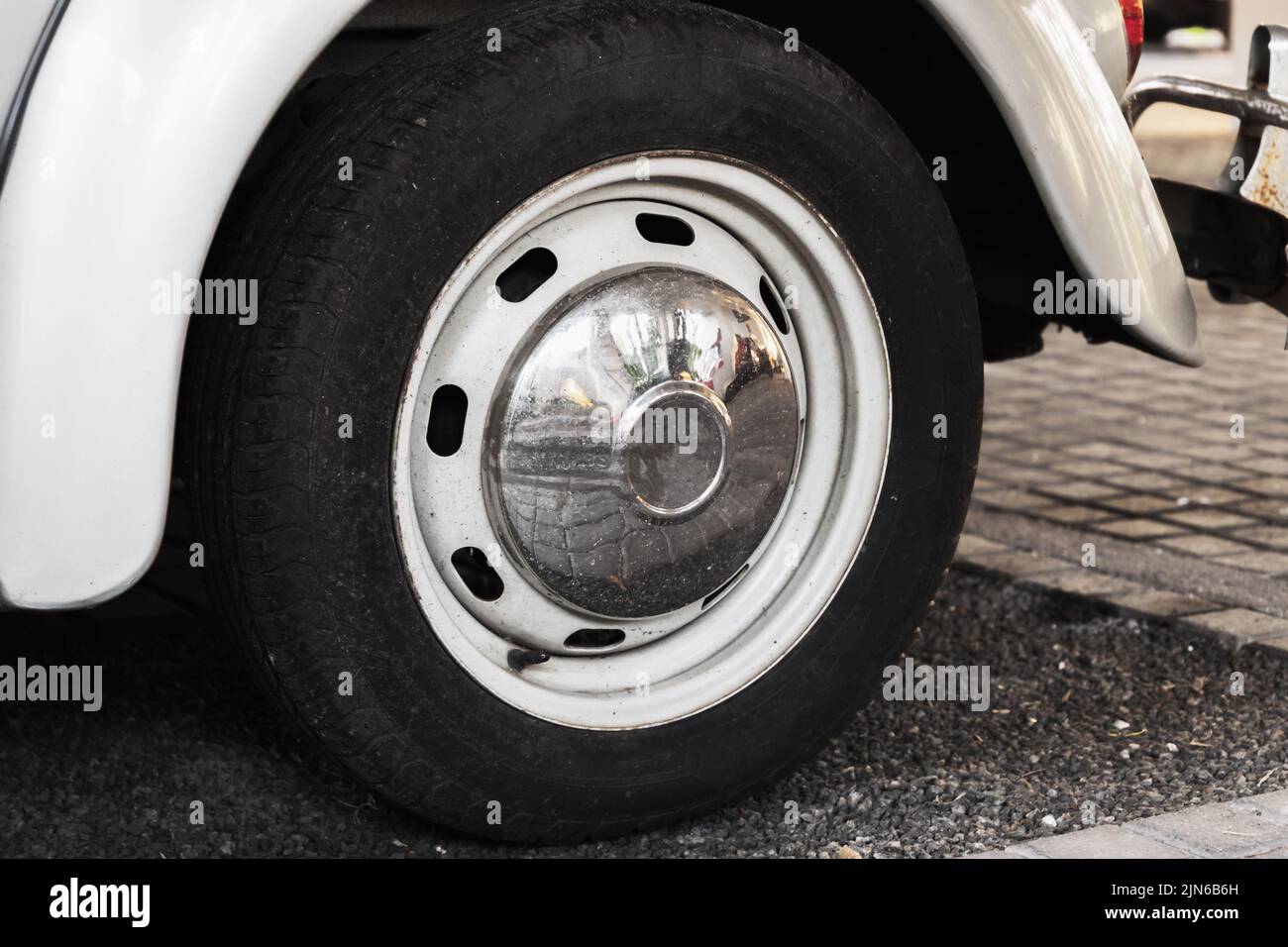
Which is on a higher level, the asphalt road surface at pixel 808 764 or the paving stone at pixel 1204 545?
the paving stone at pixel 1204 545

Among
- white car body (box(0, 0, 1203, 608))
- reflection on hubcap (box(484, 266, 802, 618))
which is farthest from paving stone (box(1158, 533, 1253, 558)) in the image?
white car body (box(0, 0, 1203, 608))

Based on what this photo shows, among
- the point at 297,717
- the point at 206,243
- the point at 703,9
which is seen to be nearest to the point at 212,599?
the point at 297,717

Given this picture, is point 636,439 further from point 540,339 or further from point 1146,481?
point 1146,481

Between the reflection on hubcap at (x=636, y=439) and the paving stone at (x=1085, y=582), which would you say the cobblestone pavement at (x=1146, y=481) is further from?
the reflection on hubcap at (x=636, y=439)

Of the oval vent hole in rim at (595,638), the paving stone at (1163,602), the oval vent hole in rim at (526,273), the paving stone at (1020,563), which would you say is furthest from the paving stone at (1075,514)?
the oval vent hole in rim at (526,273)

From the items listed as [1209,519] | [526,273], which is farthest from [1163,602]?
[526,273]

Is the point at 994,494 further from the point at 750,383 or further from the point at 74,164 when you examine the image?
the point at 74,164

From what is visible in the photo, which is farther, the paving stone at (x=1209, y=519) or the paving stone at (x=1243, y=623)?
the paving stone at (x=1209, y=519)

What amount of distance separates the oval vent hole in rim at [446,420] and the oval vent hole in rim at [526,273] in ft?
0.51

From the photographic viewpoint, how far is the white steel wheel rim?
2186 mm

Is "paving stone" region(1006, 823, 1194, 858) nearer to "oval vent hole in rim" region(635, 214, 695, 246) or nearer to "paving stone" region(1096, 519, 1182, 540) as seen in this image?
"oval vent hole in rim" region(635, 214, 695, 246)

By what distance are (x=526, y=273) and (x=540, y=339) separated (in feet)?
0.38

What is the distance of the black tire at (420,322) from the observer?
2.03 m
